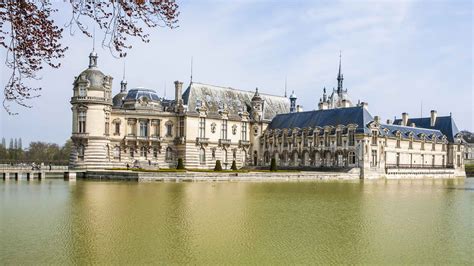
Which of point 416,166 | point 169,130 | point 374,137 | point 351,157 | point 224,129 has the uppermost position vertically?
point 224,129

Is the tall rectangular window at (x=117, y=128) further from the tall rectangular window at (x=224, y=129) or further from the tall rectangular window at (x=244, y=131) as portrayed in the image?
the tall rectangular window at (x=244, y=131)

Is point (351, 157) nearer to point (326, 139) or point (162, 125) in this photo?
point (326, 139)

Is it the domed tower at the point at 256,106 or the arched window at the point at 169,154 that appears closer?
the arched window at the point at 169,154

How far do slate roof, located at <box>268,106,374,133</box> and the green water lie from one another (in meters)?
29.9

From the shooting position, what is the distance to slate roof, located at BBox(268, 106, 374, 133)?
56281 millimetres

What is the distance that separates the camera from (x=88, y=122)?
51.8 metres

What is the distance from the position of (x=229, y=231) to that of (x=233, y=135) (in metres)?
47.5

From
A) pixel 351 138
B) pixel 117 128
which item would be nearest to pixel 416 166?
pixel 351 138

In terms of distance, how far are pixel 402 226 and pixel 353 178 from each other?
115 ft

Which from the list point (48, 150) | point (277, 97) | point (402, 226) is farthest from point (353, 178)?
point (48, 150)

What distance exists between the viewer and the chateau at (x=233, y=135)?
52.3 meters

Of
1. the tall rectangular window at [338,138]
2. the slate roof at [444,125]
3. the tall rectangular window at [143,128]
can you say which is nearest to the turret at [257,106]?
the tall rectangular window at [338,138]

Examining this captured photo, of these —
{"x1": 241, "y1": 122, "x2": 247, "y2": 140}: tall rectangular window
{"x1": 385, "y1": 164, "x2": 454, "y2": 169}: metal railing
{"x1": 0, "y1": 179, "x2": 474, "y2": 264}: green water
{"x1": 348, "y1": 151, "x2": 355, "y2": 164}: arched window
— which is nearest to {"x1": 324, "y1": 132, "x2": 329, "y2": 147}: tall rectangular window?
{"x1": 348, "y1": 151, "x2": 355, "y2": 164}: arched window

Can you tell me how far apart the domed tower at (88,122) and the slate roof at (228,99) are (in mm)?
11591
